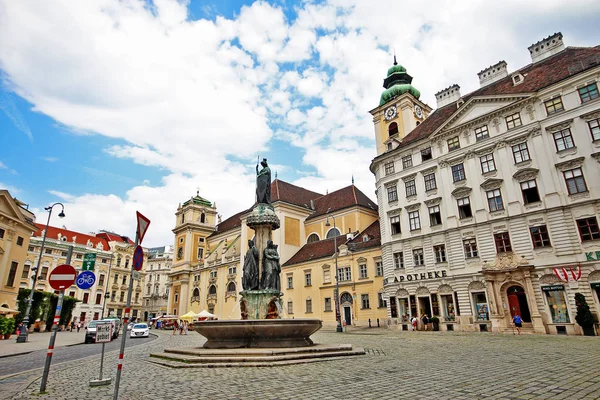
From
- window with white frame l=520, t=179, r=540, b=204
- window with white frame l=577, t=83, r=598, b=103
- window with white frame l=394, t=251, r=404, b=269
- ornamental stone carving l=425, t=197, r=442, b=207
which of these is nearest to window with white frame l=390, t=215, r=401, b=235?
window with white frame l=394, t=251, r=404, b=269

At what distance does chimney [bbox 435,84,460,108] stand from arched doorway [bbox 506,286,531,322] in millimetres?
19631

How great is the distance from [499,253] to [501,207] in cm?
331

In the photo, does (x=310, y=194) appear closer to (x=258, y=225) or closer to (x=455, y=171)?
(x=455, y=171)

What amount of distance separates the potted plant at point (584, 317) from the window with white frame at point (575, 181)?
6599 mm

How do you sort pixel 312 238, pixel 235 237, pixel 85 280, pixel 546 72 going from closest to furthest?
pixel 85 280 < pixel 546 72 < pixel 312 238 < pixel 235 237

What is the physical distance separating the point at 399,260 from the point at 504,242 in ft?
28.6

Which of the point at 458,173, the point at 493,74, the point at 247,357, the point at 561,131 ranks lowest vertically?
the point at 247,357

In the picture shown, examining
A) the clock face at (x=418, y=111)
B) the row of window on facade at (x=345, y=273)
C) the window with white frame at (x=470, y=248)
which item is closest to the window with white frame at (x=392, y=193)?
the row of window on facade at (x=345, y=273)

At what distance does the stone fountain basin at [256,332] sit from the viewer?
11.0 m

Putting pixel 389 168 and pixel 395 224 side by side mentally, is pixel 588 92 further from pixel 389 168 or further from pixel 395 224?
pixel 395 224

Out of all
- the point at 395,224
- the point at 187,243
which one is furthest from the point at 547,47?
the point at 187,243

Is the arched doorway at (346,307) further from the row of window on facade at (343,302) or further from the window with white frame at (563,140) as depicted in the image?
the window with white frame at (563,140)

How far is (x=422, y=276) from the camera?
96.9 ft

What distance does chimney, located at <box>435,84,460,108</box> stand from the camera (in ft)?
120
